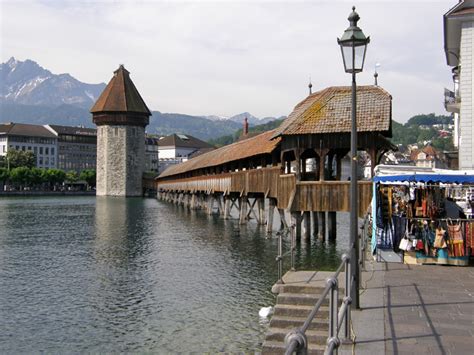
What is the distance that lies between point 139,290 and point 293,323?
21.0 feet

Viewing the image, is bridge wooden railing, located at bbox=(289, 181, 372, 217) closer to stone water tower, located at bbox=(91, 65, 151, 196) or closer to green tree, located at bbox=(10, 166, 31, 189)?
stone water tower, located at bbox=(91, 65, 151, 196)

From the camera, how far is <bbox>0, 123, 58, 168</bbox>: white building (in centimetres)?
11025

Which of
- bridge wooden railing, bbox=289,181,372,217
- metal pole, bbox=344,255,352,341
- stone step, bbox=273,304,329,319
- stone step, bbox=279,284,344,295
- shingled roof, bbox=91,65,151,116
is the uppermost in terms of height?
shingled roof, bbox=91,65,151,116

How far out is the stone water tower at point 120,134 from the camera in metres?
76.1

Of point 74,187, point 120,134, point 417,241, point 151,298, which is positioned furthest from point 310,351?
point 74,187

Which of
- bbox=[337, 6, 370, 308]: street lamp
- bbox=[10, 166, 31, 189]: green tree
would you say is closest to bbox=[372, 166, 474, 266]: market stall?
bbox=[337, 6, 370, 308]: street lamp

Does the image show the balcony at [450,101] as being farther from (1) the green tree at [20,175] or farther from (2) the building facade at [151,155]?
(2) the building facade at [151,155]

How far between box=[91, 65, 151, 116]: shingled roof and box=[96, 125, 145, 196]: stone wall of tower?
99.1 inches

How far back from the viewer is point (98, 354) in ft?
29.2

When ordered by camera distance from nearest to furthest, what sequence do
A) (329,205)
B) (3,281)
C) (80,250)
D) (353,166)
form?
(353,166)
(3,281)
(329,205)
(80,250)

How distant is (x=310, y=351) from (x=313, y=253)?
11890 millimetres

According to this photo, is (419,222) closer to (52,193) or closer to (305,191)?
(305,191)

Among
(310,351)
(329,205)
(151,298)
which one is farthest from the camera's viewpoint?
(329,205)

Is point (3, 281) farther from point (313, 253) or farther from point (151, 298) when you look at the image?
point (313, 253)
